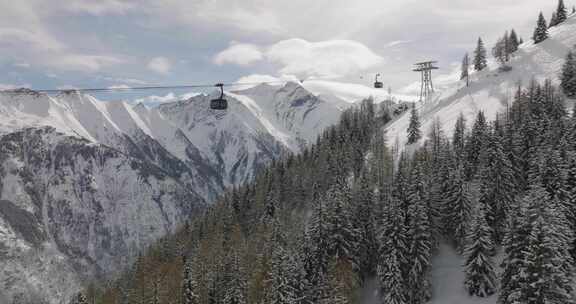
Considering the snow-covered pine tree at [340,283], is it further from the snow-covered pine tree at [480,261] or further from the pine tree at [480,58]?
the pine tree at [480,58]

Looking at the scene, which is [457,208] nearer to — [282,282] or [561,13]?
[282,282]

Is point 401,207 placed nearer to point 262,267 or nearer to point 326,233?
point 326,233

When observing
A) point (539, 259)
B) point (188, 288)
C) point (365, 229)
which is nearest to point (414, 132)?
point (365, 229)

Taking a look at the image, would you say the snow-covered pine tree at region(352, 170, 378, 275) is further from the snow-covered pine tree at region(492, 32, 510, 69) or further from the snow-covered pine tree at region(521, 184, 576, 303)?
the snow-covered pine tree at region(492, 32, 510, 69)

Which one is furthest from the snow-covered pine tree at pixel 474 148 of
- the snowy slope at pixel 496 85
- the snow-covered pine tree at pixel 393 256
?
the snowy slope at pixel 496 85

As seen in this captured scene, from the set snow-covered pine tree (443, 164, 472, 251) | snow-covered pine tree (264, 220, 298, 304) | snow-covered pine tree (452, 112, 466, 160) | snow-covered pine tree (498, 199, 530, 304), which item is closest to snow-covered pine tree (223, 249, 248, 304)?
snow-covered pine tree (264, 220, 298, 304)
